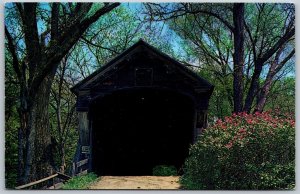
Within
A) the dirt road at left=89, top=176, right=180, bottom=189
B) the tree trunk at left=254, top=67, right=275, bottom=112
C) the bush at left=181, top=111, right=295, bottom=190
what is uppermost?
the tree trunk at left=254, top=67, right=275, bottom=112

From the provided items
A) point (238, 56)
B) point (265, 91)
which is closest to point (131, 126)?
point (238, 56)

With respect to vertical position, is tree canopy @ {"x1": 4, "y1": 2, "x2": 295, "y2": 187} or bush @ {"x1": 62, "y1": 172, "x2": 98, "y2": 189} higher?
tree canopy @ {"x1": 4, "y1": 2, "x2": 295, "y2": 187}

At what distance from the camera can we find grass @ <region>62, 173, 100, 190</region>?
26.7ft

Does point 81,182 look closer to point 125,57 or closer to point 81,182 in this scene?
point 81,182

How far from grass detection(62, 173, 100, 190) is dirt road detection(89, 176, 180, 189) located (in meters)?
0.13

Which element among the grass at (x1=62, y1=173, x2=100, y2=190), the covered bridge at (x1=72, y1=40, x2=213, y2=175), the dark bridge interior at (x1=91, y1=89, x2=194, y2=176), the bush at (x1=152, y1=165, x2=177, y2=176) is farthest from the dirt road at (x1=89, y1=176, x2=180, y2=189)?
the dark bridge interior at (x1=91, y1=89, x2=194, y2=176)

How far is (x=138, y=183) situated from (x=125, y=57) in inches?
105

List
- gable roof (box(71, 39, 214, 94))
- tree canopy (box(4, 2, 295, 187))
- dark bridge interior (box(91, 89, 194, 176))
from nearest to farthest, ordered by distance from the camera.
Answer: tree canopy (box(4, 2, 295, 187)), gable roof (box(71, 39, 214, 94)), dark bridge interior (box(91, 89, 194, 176))

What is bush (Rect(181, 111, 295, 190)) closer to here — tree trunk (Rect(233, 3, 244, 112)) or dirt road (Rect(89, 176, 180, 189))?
dirt road (Rect(89, 176, 180, 189))

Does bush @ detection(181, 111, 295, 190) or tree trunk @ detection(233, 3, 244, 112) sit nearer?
bush @ detection(181, 111, 295, 190)

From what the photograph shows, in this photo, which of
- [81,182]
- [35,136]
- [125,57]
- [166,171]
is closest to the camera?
[81,182]

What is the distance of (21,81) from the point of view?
8281 mm

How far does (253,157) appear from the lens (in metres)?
7.92

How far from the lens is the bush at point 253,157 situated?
779 cm
